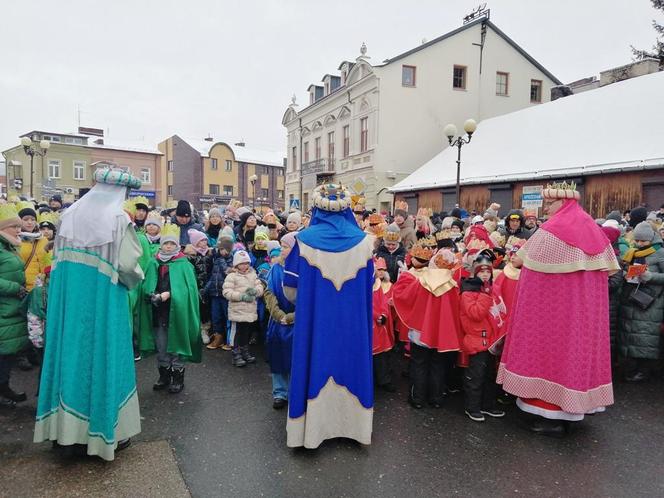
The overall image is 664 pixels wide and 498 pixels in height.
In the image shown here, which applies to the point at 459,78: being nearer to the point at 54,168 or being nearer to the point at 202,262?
the point at 202,262

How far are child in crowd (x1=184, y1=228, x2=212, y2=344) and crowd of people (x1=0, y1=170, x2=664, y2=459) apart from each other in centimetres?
6

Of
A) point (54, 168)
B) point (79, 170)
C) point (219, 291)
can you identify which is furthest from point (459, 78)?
point (54, 168)

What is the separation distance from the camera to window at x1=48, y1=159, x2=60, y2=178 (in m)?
44.8

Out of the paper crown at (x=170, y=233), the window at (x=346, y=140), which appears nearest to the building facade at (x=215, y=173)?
the window at (x=346, y=140)

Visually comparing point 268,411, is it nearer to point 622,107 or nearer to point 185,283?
point 185,283

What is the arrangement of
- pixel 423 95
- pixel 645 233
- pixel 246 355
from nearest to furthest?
pixel 645 233
pixel 246 355
pixel 423 95

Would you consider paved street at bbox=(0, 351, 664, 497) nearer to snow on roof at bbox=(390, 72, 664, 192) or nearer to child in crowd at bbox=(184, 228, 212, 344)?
child in crowd at bbox=(184, 228, 212, 344)

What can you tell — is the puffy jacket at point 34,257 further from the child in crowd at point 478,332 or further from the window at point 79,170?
the window at point 79,170

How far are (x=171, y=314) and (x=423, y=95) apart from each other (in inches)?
930

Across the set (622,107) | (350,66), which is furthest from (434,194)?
(350,66)

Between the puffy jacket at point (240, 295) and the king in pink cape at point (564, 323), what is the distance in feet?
10.4

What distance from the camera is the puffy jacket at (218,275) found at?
20.8 ft

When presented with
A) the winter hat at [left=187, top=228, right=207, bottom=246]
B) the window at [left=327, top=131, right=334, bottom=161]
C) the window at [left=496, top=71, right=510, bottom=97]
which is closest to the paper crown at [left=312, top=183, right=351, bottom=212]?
the winter hat at [left=187, top=228, right=207, bottom=246]

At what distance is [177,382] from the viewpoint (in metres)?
4.78
